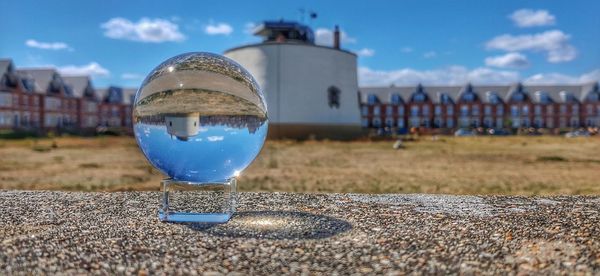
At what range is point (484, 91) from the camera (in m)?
89.9

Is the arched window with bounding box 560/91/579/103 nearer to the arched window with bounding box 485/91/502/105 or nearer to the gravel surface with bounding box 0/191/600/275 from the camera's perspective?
the arched window with bounding box 485/91/502/105

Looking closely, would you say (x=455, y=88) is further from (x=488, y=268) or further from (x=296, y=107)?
(x=488, y=268)

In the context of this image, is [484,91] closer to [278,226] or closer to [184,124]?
[278,226]

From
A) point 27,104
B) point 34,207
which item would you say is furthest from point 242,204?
point 27,104

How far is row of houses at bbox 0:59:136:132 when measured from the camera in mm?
62591

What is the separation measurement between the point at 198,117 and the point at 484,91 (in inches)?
3552

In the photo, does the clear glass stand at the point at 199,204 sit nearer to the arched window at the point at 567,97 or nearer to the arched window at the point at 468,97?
the arched window at the point at 468,97

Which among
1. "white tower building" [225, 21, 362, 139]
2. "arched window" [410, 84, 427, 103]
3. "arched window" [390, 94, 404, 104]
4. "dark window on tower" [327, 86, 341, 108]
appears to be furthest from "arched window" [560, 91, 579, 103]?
"dark window on tower" [327, 86, 341, 108]

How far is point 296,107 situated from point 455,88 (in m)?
56.2

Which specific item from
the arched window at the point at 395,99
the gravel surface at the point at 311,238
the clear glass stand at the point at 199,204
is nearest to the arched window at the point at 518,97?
the arched window at the point at 395,99

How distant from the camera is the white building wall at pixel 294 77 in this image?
4209cm

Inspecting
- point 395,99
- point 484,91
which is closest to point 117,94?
point 395,99

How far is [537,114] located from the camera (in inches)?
3519

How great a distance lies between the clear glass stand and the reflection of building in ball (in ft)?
2.78
